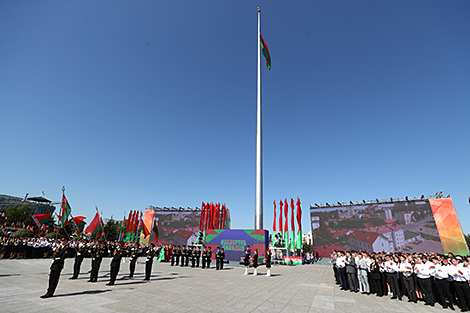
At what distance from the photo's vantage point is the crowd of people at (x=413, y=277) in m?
8.88

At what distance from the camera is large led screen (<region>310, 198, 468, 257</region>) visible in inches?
1699

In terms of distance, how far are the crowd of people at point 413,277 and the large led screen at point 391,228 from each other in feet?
139

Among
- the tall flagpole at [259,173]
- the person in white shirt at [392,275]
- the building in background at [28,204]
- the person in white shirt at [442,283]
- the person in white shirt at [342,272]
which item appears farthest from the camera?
the building in background at [28,204]

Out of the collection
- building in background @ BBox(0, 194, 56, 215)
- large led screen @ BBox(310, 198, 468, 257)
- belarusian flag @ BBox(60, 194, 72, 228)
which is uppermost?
building in background @ BBox(0, 194, 56, 215)

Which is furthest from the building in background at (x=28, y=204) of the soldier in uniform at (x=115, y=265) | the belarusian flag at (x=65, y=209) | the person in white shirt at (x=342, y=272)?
the person in white shirt at (x=342, y=272)

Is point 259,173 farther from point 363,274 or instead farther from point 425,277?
point 425,277

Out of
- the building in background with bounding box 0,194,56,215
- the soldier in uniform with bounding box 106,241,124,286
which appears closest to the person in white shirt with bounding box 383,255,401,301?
the soldier in uniform with bounding box 106,241,124,286

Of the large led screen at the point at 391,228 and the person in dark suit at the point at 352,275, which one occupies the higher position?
Answer: the large led screen at the point at 391,228

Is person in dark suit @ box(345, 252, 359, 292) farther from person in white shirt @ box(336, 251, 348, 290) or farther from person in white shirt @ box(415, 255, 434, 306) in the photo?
person in white shirt @ box(415, 255, 434, 306)

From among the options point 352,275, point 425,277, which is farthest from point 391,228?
point 425,277

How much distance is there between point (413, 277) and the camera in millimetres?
10148

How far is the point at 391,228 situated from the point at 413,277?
148 feet

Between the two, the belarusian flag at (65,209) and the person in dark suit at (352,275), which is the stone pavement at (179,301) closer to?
the person in dark suit at (352,275)

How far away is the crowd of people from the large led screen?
42417mm
